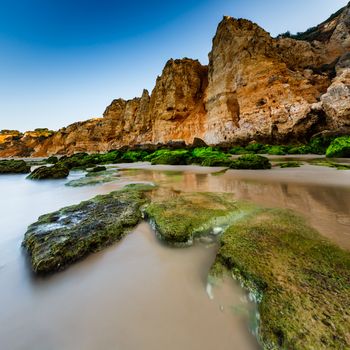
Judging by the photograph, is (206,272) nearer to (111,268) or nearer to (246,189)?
(111,268)

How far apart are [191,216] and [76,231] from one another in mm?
1270

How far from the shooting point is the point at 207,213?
238 cm

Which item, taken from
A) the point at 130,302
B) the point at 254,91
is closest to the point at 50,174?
the point at 130,302

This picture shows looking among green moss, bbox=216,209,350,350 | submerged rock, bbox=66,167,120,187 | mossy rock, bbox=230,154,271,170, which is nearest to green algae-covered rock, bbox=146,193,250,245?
green moss, bbox=216,209,350,350

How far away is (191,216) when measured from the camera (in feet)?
7.63

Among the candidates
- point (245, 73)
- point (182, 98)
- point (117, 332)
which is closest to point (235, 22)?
point (245, 73)

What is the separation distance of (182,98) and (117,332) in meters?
30.1

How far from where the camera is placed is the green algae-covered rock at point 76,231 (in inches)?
66.6

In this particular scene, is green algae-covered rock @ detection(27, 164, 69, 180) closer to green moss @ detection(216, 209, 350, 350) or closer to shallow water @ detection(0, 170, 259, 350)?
shallow water @ detection(0, 170, 259, 350)

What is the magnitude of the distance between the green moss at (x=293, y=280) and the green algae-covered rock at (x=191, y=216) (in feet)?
0.97

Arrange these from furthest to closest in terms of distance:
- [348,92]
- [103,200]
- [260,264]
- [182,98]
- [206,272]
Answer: [182,98] < [348,92] < [103,200] < [206,272] < [260,264]

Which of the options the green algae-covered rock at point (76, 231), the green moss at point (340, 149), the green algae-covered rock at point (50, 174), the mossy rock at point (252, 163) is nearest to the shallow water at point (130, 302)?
the green algae-covered rock at point (76, 231)

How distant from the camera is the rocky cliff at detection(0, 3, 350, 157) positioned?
49.6ft

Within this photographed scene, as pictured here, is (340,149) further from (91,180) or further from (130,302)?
(130,302)
